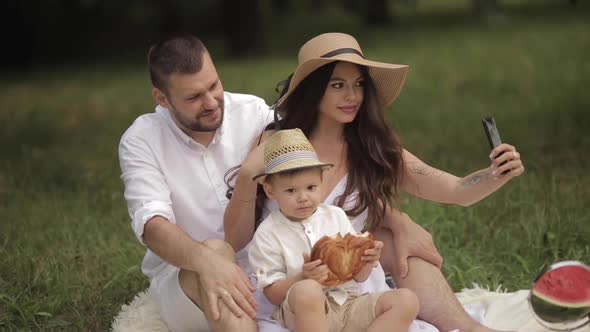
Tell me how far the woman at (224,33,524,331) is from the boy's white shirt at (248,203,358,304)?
26 cm

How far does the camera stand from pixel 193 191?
4.15 meters

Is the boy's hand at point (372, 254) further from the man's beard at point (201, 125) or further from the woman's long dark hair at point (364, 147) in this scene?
the man's beard at point (201, 125)

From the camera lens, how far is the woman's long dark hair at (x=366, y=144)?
4090 millimetres

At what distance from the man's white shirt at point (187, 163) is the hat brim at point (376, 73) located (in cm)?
32

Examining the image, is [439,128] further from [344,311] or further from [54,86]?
[54,86]

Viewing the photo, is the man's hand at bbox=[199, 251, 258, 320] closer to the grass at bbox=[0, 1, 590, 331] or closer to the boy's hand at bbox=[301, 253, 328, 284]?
the boy's hand at bbox=[301, 253, 328, 284]

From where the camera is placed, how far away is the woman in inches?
156

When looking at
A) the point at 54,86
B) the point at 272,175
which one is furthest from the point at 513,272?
the point at 54,86

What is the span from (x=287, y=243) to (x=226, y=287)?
314mm

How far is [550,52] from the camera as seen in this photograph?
1284 centimetres

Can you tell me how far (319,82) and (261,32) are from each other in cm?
1323

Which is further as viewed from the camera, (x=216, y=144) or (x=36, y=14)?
(x=36, y=14)

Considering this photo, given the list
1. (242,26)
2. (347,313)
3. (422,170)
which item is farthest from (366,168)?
(242,26)

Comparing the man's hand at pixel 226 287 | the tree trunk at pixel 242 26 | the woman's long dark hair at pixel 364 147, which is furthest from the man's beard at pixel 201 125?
the tree trunk at pixel 242 26
